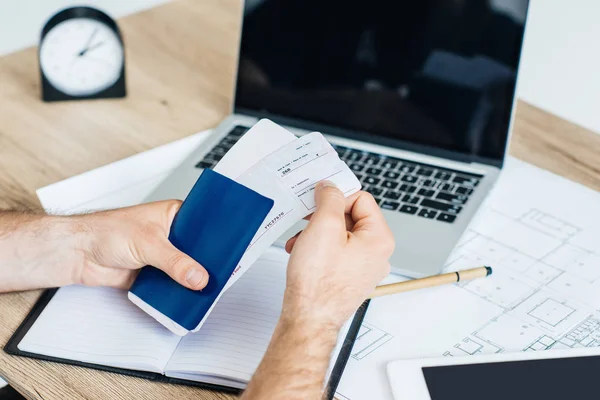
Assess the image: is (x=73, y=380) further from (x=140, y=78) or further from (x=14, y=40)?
(x=14, y=40)

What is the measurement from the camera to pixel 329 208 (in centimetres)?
69

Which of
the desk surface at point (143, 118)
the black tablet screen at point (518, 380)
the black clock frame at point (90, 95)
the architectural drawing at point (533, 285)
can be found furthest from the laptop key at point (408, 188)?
the black clock frame at point (90, 95)

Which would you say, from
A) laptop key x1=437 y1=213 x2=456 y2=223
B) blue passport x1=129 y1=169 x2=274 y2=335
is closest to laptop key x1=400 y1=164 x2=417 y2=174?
laptop key x1=437 y1=213 x2=456 y2=223

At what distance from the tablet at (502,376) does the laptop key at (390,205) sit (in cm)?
27

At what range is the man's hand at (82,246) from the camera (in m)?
0.77

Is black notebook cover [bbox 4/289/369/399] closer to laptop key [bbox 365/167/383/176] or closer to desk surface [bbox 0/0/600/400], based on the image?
desk surface [bbox 0/0/600/400]

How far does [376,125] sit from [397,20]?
0.52ft

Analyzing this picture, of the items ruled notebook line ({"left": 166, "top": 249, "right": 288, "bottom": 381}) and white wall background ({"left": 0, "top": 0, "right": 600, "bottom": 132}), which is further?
white wall background ({"left": 0, "top": 0, "right": 600, "bottom": 132})

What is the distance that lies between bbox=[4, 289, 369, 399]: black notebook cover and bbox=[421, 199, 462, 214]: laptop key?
20cm

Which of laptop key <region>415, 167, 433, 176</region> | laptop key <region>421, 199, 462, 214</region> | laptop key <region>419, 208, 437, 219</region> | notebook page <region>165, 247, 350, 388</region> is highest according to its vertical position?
laptop key <region>415, 167, 433, 176</region>

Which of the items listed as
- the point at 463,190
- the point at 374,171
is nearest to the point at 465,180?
the point at 463,190

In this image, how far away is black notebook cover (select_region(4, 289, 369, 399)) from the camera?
69cm

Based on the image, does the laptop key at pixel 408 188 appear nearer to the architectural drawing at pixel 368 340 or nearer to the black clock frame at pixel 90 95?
the architectural drawing at pixel 368 340

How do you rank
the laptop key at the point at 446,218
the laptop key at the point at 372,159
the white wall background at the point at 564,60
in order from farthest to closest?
1. the white wall background at the point at 564,60
2. the laptop key at the point at 372,159
3. the laptop key at the point at 446,218
